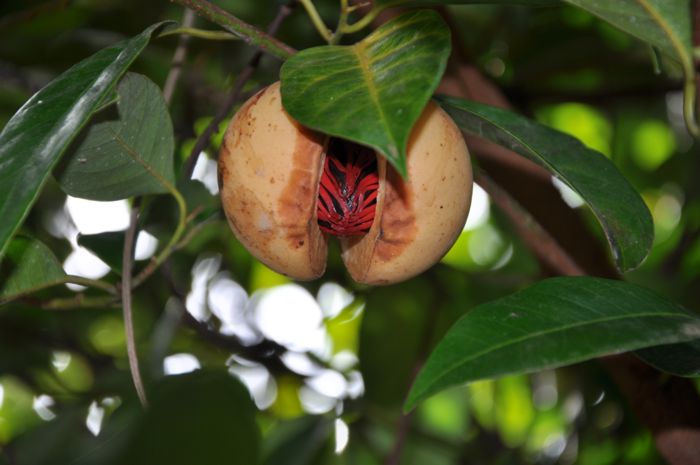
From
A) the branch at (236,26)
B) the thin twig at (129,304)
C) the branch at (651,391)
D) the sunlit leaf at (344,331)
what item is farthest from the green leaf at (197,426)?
the sunlit leaf at (344,331)

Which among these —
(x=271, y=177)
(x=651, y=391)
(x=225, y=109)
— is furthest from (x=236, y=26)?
(x=651, y=391)

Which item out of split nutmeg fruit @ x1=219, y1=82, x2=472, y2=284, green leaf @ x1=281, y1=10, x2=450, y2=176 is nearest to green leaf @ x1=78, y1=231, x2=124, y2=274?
split nutmeg fruit @ x1=219, y1=82, x2=472, y2=284

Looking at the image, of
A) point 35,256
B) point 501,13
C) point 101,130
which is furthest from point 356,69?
point 501,13

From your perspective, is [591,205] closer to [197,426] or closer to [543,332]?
[543,332]

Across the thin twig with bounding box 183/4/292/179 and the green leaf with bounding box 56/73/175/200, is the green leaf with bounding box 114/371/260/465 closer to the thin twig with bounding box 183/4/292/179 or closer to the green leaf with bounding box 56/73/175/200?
the green leaf with bounding box 56/73/175/200

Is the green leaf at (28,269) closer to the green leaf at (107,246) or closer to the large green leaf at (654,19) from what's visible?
the green leaf at (107,246)

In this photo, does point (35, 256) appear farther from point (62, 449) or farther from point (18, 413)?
point (18, 413)
